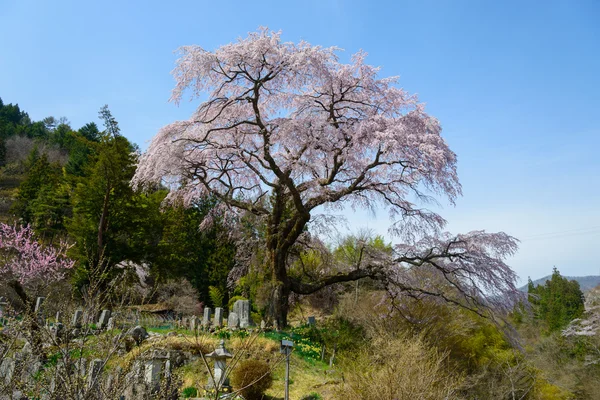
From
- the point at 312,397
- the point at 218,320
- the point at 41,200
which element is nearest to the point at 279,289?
the point at 218,320

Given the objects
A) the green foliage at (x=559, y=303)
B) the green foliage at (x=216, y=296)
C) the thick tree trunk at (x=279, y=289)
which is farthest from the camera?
the green foliage at (x=559, y=303)

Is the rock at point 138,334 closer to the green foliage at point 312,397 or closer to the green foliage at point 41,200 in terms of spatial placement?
the green foliage at point 312,397

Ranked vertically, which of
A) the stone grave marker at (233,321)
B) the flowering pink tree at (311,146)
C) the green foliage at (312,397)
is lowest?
the green foliage at (312,397)

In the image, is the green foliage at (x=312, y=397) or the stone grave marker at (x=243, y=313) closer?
the green foliage at (x=312, y=397)

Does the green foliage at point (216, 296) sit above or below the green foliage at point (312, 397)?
above

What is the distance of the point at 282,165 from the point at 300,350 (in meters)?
6.24

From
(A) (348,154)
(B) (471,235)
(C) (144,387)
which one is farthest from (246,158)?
(C) (144,387)

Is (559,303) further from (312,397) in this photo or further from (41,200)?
(41,200)

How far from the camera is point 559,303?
37.5 meters

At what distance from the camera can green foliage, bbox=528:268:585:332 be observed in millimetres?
35281

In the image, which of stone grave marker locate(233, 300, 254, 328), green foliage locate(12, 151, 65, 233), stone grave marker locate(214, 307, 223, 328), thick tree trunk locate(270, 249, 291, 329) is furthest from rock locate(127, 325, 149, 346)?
green foliage locate(12, 151, 65, 233)

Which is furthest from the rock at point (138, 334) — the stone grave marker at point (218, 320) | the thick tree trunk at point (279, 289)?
the thick tree trunk at point (279, 289)

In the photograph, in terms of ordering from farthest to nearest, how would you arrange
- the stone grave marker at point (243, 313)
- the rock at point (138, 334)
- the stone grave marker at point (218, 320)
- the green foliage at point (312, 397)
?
1. the stone grave marker at point (243, 313)
2. the stone grave marker at point (218, 320)
3. the rock at point (138, 334)
4. the green foliage at point (312, 397)

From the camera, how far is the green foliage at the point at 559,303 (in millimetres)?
35281
